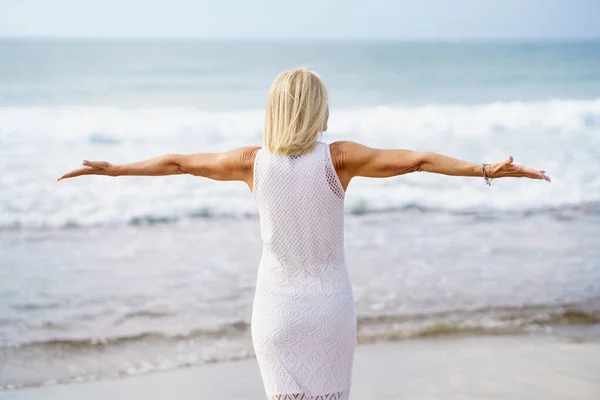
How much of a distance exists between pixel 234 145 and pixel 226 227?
5927 millimetres

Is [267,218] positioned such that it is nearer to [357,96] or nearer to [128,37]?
[357,96]

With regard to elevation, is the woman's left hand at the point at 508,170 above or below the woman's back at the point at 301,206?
above

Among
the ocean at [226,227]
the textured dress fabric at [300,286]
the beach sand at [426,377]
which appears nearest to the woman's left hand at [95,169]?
the textured dress fabric at [300,286]

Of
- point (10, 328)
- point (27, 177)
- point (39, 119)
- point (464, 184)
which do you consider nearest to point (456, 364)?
point (10, 328)

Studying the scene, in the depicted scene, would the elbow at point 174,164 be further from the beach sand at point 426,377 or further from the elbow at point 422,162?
the beach sand at point 426,377

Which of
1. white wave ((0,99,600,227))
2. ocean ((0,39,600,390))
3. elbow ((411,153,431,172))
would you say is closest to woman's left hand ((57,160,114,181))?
elbow ((411,153,431,172))

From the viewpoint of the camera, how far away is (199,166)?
A: 2621 mm

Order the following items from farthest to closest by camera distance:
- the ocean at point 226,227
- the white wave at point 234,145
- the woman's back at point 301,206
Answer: the white wave at point 234,145 < the ocean at point 226,227 < the woman's back at point 301,206

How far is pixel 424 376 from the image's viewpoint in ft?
14.0

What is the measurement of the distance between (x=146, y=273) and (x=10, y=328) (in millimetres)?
1384

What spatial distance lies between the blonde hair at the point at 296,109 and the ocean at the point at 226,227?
251 cm

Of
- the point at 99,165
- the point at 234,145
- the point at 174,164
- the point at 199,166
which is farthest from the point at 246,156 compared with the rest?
the point at 234,145

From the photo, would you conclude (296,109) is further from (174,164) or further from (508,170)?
(508,170)

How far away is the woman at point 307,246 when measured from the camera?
245cm
